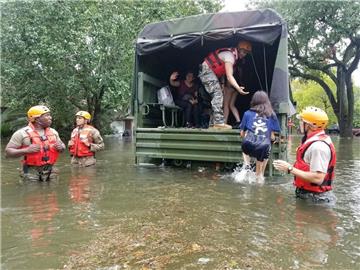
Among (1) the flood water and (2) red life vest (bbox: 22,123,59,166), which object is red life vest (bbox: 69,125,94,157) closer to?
(2) red life vest (bbox: 22,123,59,166)

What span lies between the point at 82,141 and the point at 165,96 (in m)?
2.14

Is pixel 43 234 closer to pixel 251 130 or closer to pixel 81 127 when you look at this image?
pixel 251 130

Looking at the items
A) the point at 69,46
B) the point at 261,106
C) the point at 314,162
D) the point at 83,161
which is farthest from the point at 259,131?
the point at 69,46

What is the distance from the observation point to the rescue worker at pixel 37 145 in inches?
250

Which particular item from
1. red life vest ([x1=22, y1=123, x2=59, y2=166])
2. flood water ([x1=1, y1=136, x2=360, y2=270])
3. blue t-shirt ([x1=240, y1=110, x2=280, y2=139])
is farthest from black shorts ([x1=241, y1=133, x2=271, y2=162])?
red life vest ([x1=22, y1=123, x2=59, y2=166])

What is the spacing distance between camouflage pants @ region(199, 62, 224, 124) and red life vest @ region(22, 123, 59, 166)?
334 centimetres

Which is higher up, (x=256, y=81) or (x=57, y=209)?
(x=256, y=81)

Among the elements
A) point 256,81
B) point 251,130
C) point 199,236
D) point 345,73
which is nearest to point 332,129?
point 345,73

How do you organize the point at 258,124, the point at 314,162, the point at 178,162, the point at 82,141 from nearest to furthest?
the point at 314,162
the point at 258,124
the point at 178,162
the point at 82,141

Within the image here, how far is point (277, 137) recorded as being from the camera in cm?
710

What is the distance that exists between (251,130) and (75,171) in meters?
3.92

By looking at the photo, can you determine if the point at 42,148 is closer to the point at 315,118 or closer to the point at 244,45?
the point at 315,118

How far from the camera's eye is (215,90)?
843cm

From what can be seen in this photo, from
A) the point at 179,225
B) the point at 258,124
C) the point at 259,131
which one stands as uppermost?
the point at 258,124
